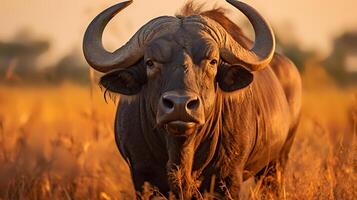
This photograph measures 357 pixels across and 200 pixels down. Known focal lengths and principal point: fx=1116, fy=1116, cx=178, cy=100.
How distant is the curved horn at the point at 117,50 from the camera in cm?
839

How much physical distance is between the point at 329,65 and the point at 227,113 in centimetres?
2476

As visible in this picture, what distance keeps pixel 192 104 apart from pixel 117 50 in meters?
1.23

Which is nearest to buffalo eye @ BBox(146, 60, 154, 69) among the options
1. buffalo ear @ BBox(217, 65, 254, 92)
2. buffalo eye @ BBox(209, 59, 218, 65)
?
buffalo eye @ BBox(209, 59, 218, 65)

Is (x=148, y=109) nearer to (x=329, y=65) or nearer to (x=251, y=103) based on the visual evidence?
(x=251, y=103)

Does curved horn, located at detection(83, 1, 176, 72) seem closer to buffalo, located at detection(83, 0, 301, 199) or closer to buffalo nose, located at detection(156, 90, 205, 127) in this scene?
buffalo, located at detection(83, 0, 301, 199)

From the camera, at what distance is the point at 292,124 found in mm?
11164

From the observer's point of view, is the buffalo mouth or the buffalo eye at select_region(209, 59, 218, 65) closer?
the buffalo mouth

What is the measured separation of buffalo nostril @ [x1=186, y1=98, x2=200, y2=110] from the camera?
7.52m

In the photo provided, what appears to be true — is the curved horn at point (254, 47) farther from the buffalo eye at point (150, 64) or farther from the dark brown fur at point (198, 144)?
the buffalo eye at point (150, 64)

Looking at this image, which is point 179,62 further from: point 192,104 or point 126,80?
point 126,80

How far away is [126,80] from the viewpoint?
8414 millimetres

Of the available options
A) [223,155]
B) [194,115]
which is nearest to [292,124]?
[223,155]

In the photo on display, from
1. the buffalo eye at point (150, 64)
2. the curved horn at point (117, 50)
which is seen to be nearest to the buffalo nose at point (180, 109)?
the buffalo eye at point (150, 64)

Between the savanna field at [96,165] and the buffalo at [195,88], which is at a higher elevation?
the buffalo at [195,88]
